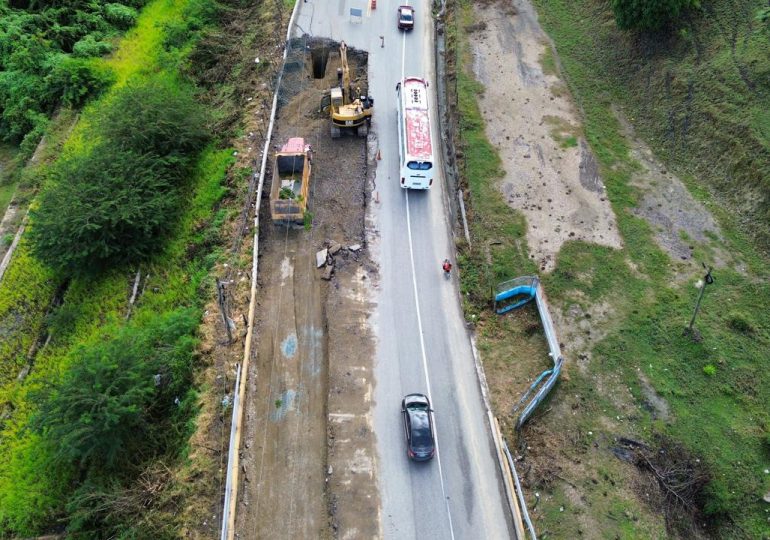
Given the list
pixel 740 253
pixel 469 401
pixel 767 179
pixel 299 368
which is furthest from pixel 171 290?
pixel 767 179

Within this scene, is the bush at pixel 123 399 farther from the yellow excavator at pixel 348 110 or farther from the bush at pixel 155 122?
the yellow excavator at pixel 348 110

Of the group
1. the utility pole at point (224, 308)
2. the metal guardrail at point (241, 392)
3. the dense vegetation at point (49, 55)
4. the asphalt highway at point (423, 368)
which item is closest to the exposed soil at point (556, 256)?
the asphalt highway at point (423, 368)

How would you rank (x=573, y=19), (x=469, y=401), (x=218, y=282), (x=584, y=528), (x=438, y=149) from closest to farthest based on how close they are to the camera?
(x=584, y=528) < (x=469, y=401) < (x=218, y=282) < (x=438, y=149) < (x=573, y=19)

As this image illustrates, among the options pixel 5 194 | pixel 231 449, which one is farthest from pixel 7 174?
pixel 231 449

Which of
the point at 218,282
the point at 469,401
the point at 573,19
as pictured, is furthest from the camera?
the point at 573,19

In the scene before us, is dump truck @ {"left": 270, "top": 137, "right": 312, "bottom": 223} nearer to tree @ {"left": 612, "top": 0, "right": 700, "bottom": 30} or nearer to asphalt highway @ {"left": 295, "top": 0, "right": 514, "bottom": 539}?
asphalt highway @ {"left": 295, "top": 0, "right": 514, "bottom": 539}

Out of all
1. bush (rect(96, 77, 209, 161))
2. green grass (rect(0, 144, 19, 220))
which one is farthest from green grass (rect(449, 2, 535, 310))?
green grass (rect(0, 144, 19, 220))

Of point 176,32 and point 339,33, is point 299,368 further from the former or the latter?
point 176,32
